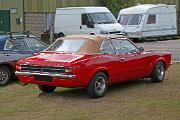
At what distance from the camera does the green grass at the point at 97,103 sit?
9066 millimetres

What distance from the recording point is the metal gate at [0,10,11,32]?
34812mm

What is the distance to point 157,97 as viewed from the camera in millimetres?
10766

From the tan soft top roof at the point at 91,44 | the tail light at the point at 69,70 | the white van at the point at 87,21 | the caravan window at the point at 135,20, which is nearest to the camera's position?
the tail light at the point at 69,70

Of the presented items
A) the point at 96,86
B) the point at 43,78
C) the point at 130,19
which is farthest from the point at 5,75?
the point at 130,19

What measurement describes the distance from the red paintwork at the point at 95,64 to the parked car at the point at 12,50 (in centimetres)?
209

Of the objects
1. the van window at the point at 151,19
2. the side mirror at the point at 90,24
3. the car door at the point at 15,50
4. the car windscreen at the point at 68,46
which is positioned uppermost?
the van window at the point at 151,19

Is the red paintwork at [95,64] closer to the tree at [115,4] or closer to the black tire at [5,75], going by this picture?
the black tire at [5,75]

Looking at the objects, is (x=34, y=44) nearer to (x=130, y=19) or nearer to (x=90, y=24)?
(x=90, y=24)

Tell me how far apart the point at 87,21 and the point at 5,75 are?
16548 millimetres

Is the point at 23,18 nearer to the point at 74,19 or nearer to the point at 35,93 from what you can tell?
the point at 74,19

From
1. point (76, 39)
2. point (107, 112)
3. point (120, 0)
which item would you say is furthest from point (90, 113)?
point (120, 0)

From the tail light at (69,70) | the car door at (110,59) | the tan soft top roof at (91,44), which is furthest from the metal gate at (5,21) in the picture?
the tail light at (69,70)

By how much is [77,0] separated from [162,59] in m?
23.4

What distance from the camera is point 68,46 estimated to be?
1155 centimetres
